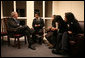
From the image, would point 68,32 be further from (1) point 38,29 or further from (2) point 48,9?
(2) point 48,9

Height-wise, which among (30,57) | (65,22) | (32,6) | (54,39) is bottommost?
(30,57)

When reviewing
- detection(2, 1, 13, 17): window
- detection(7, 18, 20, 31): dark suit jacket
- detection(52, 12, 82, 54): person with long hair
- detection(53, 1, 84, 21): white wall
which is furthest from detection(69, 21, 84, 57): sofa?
detection(2, 1, 13, 17): window

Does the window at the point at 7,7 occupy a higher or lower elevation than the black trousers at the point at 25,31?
higher

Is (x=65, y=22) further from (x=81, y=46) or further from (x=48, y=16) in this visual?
(x=48, y=16)

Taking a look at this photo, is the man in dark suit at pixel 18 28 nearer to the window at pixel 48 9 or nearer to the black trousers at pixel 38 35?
the black trousers at pixel 38 35

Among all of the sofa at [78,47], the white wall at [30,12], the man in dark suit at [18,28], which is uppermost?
the white wall at [30,12]

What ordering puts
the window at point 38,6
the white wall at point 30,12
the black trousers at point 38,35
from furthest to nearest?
1. the window at point 38,6
2. the white wall at point 30,12
3. the black trousers at point 38,35

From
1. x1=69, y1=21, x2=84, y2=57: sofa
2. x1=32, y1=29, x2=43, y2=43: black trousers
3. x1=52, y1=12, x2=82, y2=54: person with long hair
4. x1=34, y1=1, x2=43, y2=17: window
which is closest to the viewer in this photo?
x1=69, y1=21, x2=84, y2=57: sofa

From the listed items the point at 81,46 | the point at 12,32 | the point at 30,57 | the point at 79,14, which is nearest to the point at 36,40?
the point at 12,32

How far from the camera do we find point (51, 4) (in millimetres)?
5711

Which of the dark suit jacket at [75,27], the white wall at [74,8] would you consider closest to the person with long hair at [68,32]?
the dark suit jacket at [75,27]

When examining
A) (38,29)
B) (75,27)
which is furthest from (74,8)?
(75,27)

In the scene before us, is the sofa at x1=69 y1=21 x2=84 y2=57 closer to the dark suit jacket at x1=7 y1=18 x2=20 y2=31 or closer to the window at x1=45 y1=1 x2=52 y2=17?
the dark suit jacket at x1=7 y1=18 x2=20 y2=31

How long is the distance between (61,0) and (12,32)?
2530mm
